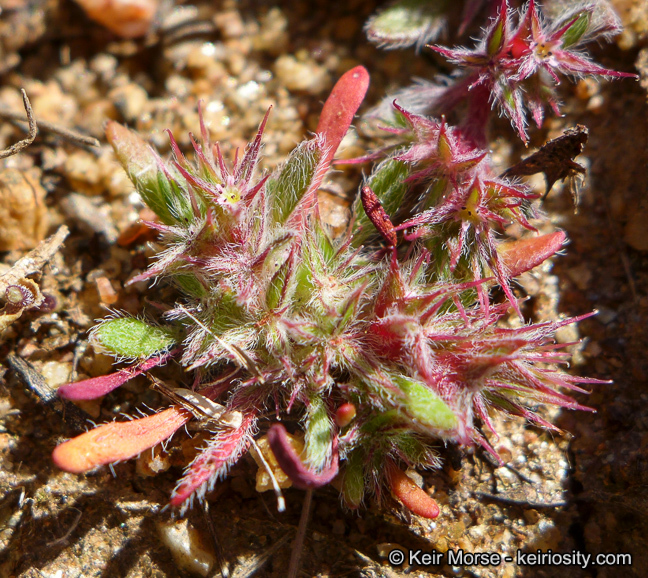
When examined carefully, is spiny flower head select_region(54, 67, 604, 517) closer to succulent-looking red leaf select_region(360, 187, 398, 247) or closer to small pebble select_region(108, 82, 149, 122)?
succulent-looking red leaf select_region(360, 187, 398, 247)

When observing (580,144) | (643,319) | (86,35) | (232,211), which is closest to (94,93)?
(86,35)

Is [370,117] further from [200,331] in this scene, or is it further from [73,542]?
[73,542]

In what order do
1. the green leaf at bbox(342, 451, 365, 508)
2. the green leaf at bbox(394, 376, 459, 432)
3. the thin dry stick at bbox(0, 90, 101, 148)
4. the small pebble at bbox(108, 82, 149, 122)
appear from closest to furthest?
the green leaf at bbox(394, 376, 459, 432) < the green leaf at bbox(342, 451, 365, 508) < the thin dry stick at bbox(0, 90, 101, 148) < the small pebble at bbox(108, 82, 149, 122)

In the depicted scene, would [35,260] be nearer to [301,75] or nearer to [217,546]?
[217,546]

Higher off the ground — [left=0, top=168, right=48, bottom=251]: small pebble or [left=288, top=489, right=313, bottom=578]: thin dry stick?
[left=0, top=168, right=48, bottom=251]: small pebble

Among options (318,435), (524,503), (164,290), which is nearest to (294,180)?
(164,290)

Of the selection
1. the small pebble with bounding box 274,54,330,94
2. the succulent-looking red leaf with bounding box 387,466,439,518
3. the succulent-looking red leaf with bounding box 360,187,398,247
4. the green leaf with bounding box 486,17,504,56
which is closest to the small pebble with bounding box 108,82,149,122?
the small pebble with bounding box 274,54,330,94
